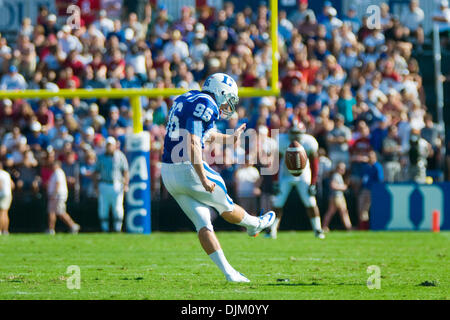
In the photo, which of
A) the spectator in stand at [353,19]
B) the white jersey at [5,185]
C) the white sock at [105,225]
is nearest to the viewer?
the white jersey at [5,185]

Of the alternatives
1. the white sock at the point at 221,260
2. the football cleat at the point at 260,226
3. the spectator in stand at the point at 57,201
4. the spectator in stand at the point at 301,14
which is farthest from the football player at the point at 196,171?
the spectator in stand at the point at 301,14

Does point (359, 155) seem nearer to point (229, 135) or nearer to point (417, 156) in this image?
point (417, 156)

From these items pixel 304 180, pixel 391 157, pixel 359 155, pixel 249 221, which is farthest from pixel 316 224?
pixel 249 221

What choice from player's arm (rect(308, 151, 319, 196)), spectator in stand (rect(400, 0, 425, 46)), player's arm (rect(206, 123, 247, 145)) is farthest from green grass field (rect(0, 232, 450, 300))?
spectator in stand (rect(400, 0, 425, 46))

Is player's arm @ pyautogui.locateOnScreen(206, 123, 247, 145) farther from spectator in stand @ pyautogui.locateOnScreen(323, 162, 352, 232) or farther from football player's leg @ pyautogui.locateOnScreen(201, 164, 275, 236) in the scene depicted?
spectator in stand @ pyautogui.locateOnScreen(323, 162, 352, 232)

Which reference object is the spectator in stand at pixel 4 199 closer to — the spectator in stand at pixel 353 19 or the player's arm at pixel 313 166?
the player's arm at pixel 313 166

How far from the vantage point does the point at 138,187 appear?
14078 millimetres

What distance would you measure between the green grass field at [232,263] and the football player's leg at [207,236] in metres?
0.13

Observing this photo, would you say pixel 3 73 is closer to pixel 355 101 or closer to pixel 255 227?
pixel 355 101

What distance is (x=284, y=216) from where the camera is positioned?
15086mm

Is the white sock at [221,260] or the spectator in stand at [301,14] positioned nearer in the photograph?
the white sock at [221,260]

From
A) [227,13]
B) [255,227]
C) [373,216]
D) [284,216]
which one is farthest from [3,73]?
[255,227]

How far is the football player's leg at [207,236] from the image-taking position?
7516 millimetres

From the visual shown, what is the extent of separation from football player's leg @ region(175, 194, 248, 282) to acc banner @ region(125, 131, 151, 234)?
253 inches
